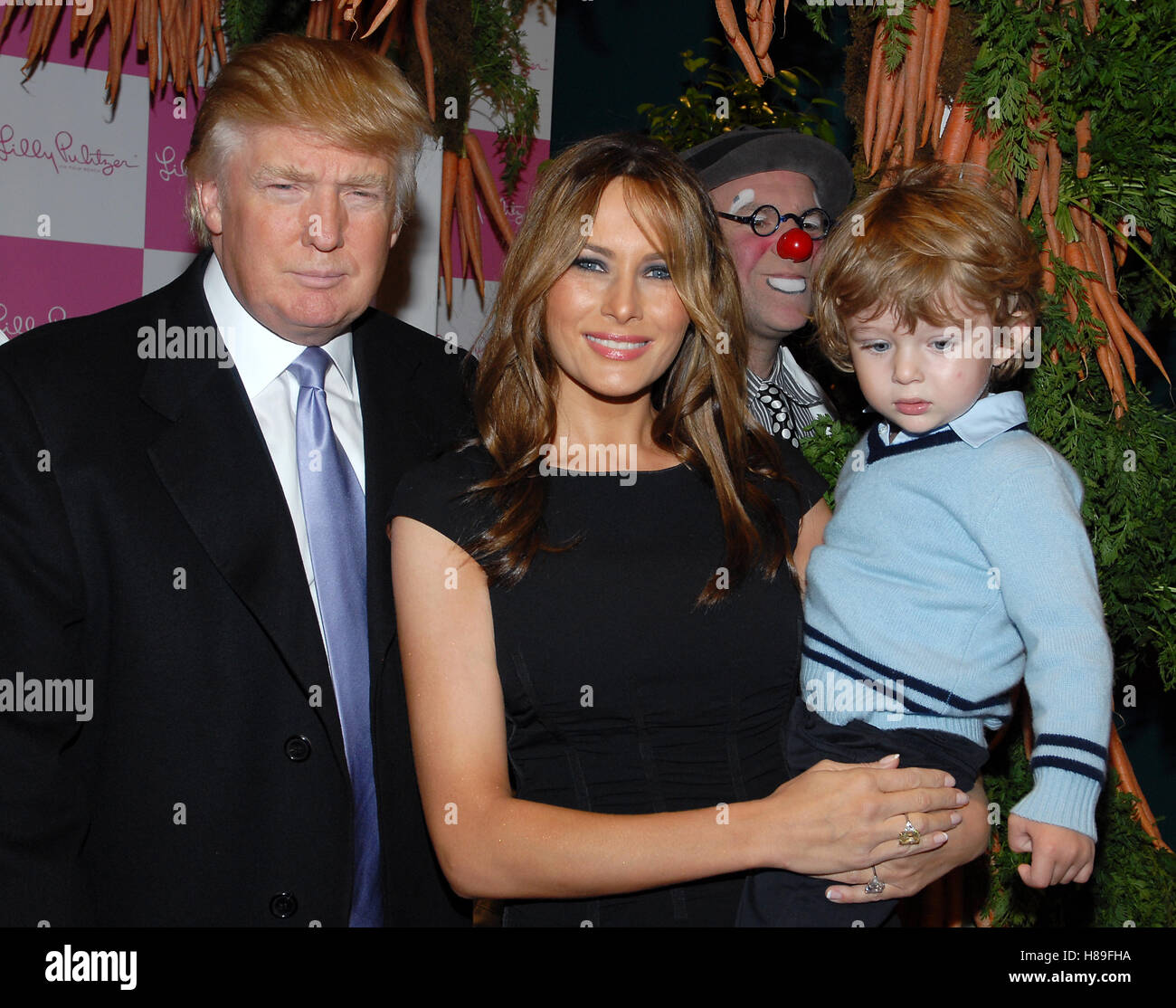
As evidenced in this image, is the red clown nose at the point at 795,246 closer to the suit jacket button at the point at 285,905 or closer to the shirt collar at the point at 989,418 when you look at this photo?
the shirt collar at the point at 989,418

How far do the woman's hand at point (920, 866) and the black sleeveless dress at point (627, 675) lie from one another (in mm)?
165

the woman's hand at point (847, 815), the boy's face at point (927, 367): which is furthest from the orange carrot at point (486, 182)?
the woman's hand at point (847, 815)

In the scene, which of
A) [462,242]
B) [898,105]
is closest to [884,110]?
[898,105]

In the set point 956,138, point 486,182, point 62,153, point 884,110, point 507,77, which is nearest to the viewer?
point 956,138

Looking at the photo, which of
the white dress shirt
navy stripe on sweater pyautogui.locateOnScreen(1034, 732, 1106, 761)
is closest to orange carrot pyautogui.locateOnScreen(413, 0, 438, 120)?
the white dress shirt

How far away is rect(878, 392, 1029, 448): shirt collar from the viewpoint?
1443mm

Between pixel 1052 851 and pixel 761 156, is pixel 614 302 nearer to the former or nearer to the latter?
pixel 1052 851

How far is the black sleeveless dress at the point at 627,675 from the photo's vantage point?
147cm

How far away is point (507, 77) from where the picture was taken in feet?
10.2

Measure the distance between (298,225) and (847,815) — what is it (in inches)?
42.1

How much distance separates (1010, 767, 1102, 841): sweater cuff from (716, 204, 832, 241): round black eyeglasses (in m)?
1.34

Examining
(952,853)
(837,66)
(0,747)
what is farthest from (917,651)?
(837,66)

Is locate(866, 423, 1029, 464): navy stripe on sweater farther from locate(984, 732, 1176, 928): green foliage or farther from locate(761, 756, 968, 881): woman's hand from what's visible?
locate(984, 732, 1176, 928): green foliage

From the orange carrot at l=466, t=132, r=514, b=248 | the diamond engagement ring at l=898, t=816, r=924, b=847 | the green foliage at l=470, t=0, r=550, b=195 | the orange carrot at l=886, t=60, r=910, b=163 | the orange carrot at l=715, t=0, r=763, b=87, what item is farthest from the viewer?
the orange carrot at l=466, t=132, r=514, b=248
